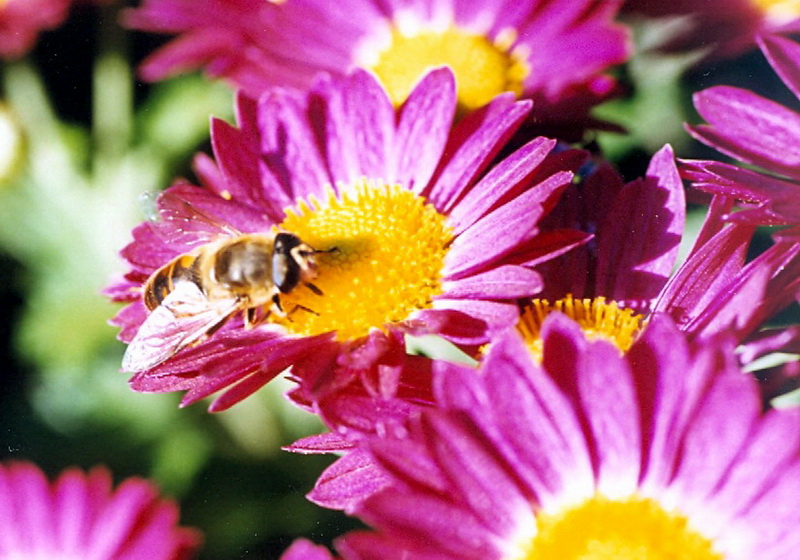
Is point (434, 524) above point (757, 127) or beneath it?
beneath

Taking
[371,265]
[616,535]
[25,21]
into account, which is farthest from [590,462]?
[25,21]

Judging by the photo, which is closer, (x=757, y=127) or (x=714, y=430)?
(x=714, y=430)

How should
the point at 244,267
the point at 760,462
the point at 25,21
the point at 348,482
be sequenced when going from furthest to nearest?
1. the point at 25,21
2. the point at 244,267
3. the point at 348,482
4. the point at 760,462

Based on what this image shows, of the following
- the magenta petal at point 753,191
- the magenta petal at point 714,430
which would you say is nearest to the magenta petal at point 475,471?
Answer: the magenta petal at point 714,430

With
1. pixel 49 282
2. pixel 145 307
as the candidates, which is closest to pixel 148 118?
pixel 49 282

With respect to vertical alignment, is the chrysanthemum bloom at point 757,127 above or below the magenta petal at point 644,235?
above

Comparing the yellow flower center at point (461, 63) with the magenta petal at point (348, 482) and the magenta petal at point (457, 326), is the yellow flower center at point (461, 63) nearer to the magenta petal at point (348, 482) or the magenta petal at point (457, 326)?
the magenta petal at point (457, 326)

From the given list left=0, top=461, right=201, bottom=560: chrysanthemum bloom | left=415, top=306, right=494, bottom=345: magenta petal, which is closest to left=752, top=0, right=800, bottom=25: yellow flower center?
left=415, top=306, right=494, bottom=345: magenta petal

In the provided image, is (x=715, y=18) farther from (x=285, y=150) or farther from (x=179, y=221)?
(x=179, y=221)
